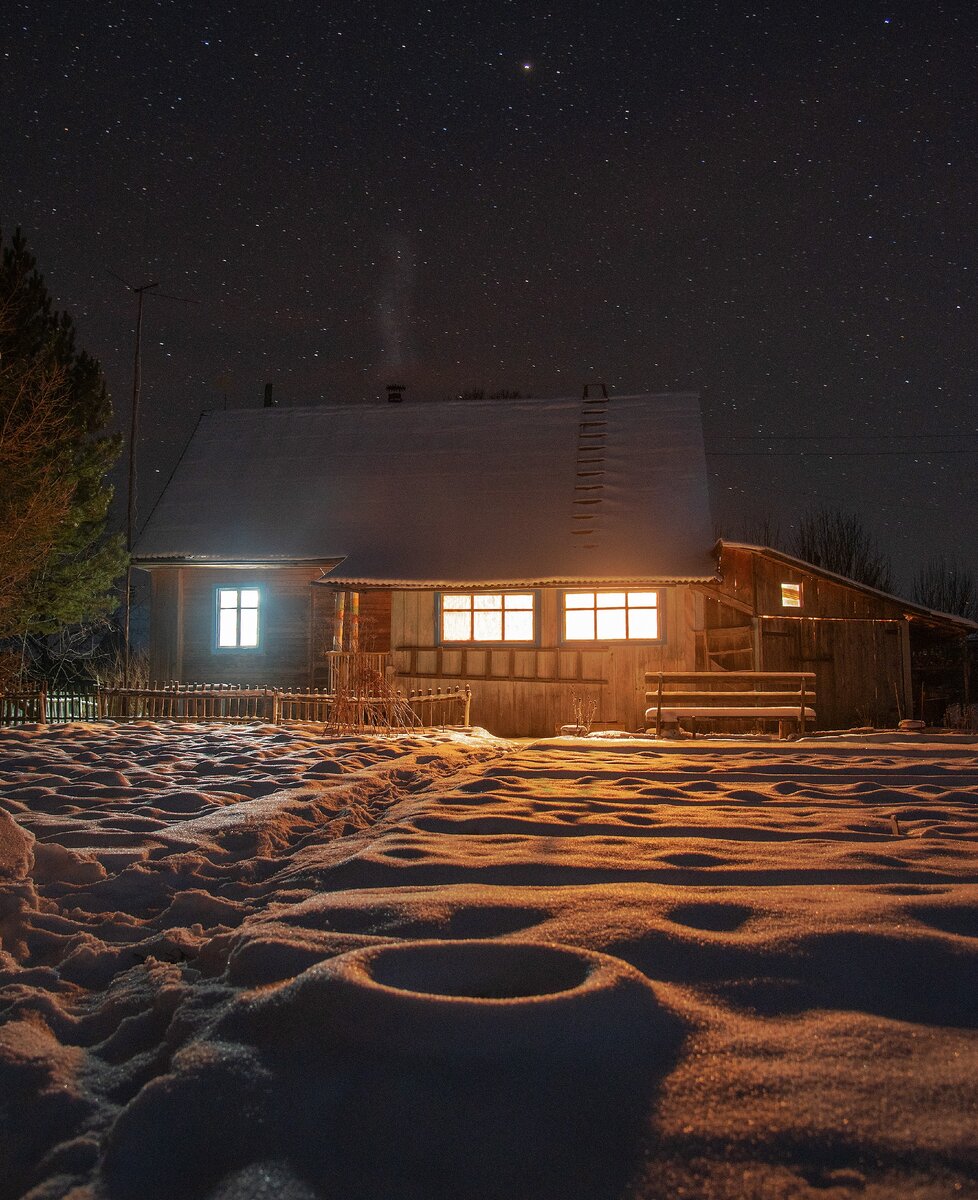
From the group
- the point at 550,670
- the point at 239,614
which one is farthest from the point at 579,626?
the point at 239,614

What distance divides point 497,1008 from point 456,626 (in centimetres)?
1664

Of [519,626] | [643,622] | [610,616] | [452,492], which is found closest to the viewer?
[643,622]

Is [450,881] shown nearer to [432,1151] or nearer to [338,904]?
[338,904]

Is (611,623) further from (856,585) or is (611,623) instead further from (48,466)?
(48,466)

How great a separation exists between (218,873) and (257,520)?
17.3 meters

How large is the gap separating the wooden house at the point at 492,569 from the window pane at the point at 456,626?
0.04 m

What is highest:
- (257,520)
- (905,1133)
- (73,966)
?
(257,520)

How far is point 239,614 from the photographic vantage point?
20828mm

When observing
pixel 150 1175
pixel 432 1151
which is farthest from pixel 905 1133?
pixel 150 1175

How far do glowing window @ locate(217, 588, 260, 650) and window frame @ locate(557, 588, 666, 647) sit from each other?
7.23m

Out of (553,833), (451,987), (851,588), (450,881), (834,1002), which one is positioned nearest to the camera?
(834,1002)

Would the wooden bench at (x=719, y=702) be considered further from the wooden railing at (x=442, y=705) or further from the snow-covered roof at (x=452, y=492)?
the wooden railing at (x=442, y=705)

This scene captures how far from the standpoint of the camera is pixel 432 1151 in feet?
6.21

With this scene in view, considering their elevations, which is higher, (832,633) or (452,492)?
(452,492)
